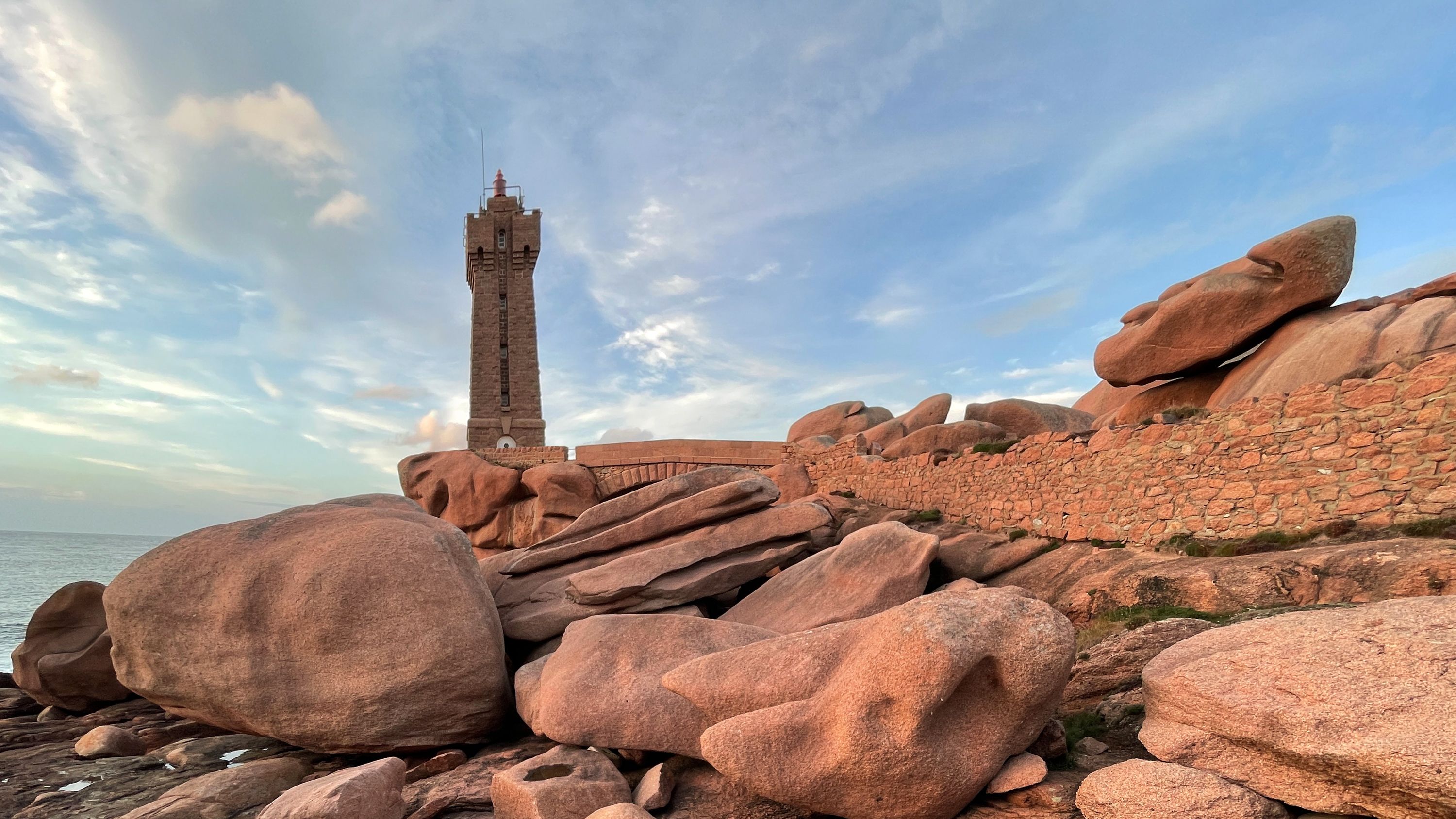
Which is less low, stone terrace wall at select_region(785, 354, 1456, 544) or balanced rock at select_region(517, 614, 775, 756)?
stone terrace wall at select_region(785, 354, 1456, 544)

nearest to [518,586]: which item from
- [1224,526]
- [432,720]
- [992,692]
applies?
[432,720]

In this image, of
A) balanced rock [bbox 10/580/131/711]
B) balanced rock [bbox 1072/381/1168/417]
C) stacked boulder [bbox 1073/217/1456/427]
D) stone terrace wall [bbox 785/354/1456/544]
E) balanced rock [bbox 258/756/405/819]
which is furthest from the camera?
balanced rock [bbox 1072/381/1168/417]

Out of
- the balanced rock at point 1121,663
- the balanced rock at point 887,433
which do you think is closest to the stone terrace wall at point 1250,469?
the balanced rock at point 1121,663

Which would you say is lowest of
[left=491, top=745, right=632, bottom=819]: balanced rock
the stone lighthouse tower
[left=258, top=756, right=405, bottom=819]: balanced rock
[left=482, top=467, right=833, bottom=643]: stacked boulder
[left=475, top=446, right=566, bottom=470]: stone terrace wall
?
[left=491, top=745, right=632, bottom=819]: balanced rock

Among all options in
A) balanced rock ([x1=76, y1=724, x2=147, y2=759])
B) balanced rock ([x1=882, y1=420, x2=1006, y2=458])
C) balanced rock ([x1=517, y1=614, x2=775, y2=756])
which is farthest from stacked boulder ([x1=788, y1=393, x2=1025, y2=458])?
balanced rock ([x1=76, y1=724, x2=147, y2=759])

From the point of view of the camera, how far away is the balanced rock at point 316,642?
21.9 ft

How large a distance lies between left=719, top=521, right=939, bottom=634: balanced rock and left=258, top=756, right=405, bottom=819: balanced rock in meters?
4.01

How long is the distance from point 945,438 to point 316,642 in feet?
39.4

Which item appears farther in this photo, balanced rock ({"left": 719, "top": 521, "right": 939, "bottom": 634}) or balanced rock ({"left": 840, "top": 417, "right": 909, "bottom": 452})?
balanced rock ({"left": 840, "top": 417, "right": 909, "bottom": 452})

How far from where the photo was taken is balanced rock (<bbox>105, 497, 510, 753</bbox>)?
6.68 meters

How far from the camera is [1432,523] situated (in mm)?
6680

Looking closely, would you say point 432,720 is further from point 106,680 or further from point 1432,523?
point 1432,523

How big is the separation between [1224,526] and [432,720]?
904 centimetres

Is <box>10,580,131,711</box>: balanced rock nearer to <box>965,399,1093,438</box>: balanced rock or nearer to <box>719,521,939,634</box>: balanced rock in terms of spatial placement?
<box>719,521,939,634</box>: balanced rock
